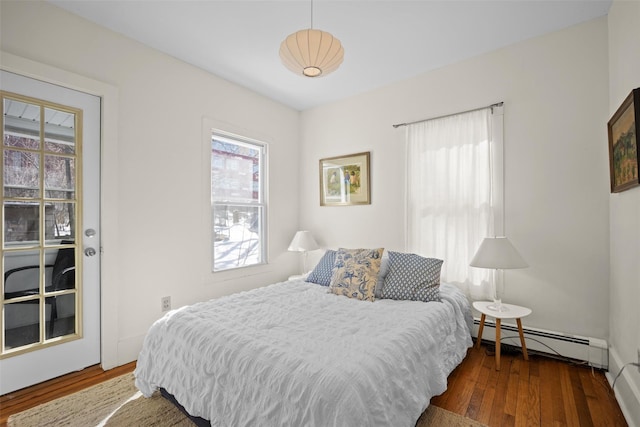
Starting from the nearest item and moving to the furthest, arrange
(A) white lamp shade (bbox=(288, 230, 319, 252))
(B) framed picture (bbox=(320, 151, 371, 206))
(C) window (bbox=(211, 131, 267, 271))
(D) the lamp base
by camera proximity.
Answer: (D) the lamp base
(C) window (bbox=(211, 131, 267, 271))
(B) framed picture (bbox=(320, 151, 371, 206))
(A) white lamp shade (bbox=(288, 230, 319, 252))

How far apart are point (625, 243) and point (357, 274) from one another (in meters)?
1.85

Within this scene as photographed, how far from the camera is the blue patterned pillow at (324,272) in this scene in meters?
3.03

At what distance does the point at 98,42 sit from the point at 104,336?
7.88 ft

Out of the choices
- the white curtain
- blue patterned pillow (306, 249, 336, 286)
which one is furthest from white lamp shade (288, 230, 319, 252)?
the white curtain

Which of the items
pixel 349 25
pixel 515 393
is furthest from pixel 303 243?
pixel 515 393

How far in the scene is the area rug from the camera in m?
1.78

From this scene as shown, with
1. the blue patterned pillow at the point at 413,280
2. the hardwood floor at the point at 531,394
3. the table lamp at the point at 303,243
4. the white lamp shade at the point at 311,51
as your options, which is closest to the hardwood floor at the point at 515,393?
the hardwood floor at the point at 531,394

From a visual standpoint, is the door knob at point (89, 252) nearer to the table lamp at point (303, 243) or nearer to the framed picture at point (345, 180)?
the table lamp at point (303, 243)

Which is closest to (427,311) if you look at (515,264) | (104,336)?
(515,264)

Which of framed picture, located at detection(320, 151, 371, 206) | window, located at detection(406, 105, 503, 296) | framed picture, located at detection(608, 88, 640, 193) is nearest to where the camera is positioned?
framed picture, located at detection(608, 88, 640, 193)

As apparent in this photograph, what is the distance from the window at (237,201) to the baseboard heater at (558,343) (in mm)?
2695

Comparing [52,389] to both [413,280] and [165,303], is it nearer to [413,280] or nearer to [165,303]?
[165,303]

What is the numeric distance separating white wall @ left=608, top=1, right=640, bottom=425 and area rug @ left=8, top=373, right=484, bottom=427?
1.02 metres

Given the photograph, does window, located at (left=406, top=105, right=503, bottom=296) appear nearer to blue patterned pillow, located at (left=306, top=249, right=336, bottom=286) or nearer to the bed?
the bed
